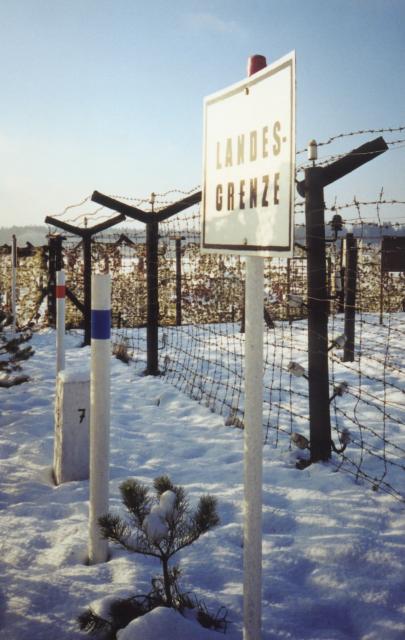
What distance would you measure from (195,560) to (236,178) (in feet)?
5.64

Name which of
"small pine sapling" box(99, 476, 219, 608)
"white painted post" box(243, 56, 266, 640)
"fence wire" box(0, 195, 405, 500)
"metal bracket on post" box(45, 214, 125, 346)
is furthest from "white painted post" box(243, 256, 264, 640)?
"metal bracket on post" box(45, 214, 125, 346)

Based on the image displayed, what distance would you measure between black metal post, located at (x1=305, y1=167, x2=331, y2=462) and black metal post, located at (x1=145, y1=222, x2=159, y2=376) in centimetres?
291

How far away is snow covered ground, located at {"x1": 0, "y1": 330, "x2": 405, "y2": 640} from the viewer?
5.88 feet

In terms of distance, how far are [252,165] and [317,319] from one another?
6.26 feet

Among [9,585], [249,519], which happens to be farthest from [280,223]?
[9,585]

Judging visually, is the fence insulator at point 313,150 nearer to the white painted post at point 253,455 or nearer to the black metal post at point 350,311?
the white painted post at point 253,455

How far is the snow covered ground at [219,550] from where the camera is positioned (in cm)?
179

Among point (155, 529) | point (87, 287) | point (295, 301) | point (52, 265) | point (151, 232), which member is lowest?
point (155, 529)

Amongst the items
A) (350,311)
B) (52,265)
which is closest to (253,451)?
(350,311)

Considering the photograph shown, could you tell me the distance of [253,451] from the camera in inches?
58.6

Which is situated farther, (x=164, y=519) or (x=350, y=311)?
(x=350, y=311)

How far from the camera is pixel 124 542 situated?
1771 millimetres

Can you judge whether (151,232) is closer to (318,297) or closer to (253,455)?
(318,297)

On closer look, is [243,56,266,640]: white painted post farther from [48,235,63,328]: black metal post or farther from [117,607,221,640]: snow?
[48,235,63,328]: black metal post
